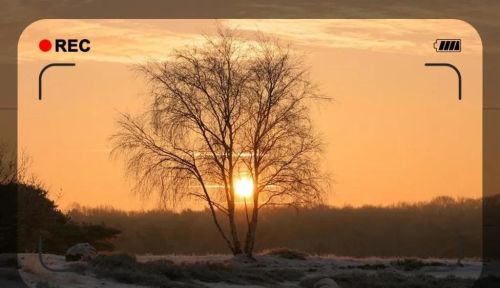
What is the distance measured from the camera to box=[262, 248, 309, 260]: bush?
41.4 meters

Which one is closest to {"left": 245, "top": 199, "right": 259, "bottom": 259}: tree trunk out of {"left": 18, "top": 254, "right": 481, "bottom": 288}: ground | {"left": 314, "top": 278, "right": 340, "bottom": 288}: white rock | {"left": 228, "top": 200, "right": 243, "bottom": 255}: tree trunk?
{"left": 228, "top": 200, "right": 243, "bottom": 255}: tree trunk

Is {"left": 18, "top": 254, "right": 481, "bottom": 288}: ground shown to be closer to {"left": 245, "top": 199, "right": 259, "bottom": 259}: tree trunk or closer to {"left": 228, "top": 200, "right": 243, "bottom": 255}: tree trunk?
{"left": 245, "top": 199, "right": 259, "bottom": 259}: tree trunk

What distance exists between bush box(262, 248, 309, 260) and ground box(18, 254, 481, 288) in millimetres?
156

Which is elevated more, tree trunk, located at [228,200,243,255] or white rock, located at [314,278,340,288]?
tree trunk, located at [228,200,243,255]

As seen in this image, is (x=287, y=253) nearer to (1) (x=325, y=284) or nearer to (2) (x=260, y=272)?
(2) (x=260, y=272)

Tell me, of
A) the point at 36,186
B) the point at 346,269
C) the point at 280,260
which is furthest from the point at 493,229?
the point at 36,186

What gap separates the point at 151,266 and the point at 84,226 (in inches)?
843

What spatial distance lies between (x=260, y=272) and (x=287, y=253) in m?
7.13

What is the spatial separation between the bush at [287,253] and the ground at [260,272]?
0.51 feet

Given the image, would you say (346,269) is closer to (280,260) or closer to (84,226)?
(280,260)

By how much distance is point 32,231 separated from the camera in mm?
42656

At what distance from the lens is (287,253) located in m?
41.8

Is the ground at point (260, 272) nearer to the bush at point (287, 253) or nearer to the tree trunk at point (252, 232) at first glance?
the bush at point (287, 253)

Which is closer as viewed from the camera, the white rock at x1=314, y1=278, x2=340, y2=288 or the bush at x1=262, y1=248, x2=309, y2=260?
the white rock at x1=314, y1=278, x2=340, y2=288
